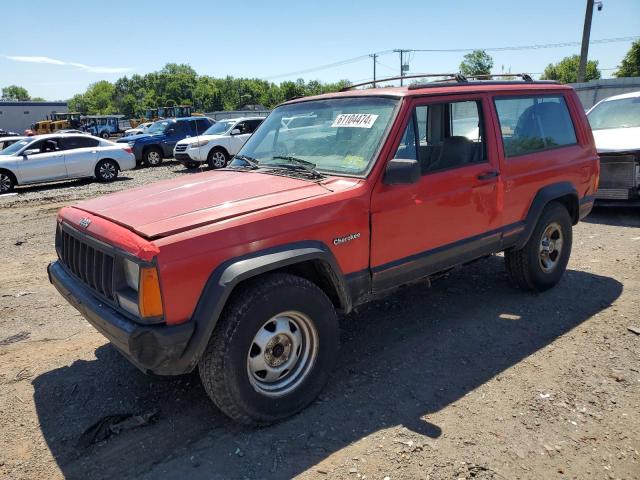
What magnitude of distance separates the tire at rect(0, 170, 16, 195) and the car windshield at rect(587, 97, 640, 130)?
1436 centimetres

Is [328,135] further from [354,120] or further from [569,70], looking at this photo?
[569,70]

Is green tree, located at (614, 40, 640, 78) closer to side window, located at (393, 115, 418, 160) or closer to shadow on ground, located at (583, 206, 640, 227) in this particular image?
shadow on ground, located at (583, 206, 640, 227)

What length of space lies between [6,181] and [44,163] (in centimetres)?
108

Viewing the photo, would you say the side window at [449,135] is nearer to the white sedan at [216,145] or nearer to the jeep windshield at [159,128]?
the white sedan at [216,145]

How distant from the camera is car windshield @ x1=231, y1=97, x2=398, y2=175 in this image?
346cm

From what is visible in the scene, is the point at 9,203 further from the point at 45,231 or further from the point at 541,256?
the point at 541,256

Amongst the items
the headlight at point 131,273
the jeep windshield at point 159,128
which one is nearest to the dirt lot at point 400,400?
the headlight at point 131,273

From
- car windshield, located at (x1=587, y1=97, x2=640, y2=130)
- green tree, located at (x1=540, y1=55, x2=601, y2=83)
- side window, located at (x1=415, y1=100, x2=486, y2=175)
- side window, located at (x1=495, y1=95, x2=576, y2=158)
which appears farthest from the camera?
green tree, located at (x1=540, y1=55, x2=601, y2=83)

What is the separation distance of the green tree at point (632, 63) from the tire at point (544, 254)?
61648 millimetres

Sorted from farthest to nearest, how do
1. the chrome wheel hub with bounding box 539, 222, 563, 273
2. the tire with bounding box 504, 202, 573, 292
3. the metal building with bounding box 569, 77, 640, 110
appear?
the metal building with bounding box 569, 77, 640, 110 < the chrome wheel hub with bounding box 539, 222, 563, 273 < the tire with bounding box 504, 202, 573, 292

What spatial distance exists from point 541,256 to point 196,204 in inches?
139

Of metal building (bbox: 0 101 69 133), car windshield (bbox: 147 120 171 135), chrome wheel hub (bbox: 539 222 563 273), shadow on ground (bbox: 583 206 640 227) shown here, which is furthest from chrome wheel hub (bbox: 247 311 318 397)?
metal building (bbox: 0 101 69 133)

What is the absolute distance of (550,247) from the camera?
195 inches

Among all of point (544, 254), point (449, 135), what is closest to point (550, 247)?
point (544, 254)
